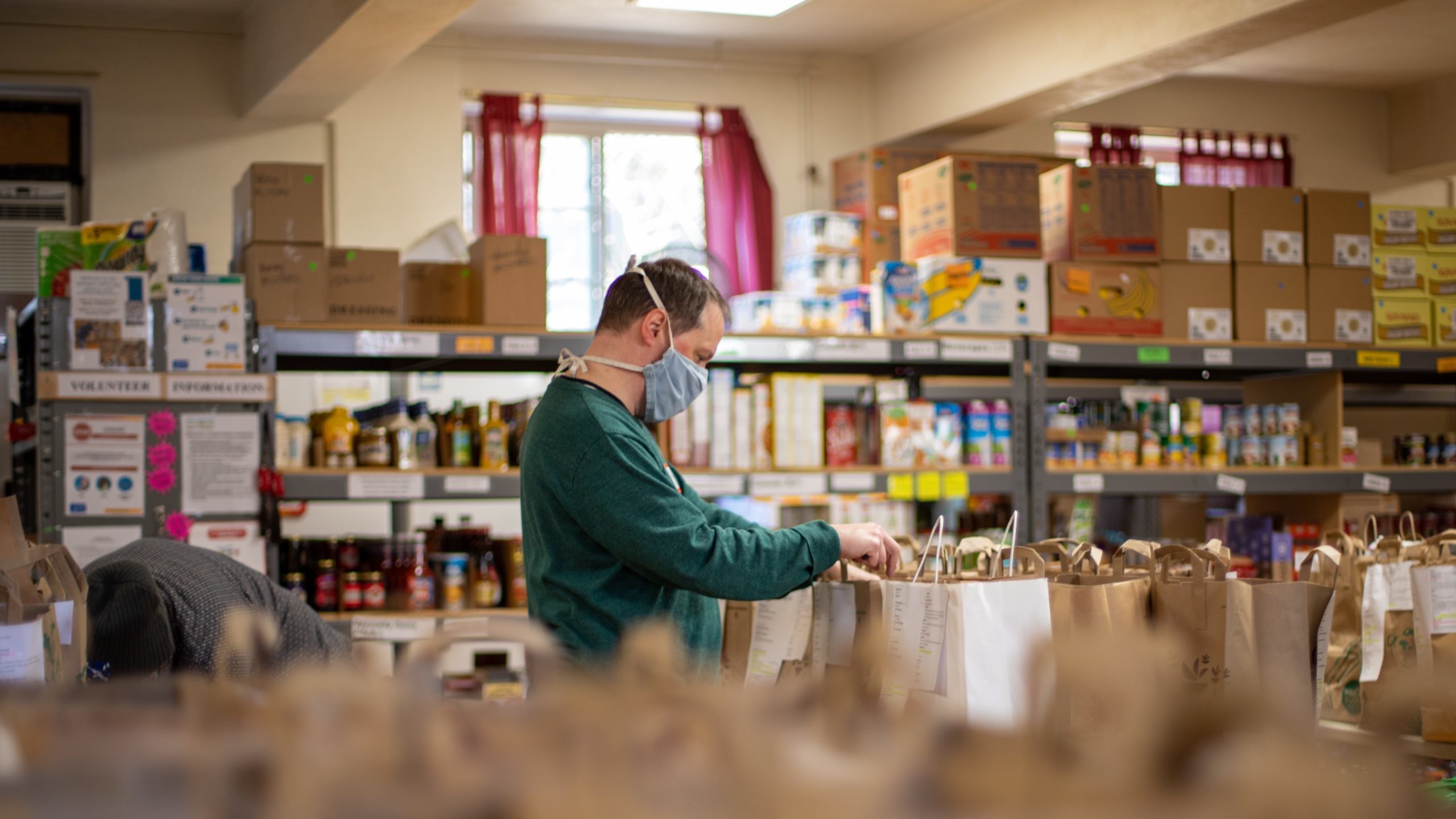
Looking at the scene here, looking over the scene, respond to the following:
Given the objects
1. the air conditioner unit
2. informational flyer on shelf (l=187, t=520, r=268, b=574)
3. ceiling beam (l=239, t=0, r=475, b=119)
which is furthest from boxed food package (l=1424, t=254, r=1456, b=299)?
the air conditioner unit

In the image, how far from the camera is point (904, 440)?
4.88m

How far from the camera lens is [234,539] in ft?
13.4

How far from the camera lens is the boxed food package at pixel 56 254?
4184mm

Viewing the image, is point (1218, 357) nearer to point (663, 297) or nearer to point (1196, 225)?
point (1196, 225)

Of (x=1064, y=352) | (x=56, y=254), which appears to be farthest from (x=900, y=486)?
(x=56, y=254)

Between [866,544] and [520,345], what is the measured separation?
7.15ft

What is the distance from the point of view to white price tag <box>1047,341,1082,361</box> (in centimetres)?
491

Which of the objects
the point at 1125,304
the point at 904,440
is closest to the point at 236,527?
the point at 904,440

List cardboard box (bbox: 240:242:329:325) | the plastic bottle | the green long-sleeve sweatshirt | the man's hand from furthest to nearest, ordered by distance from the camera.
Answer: the plastic bottle → cardboard box (bbox: 240:242:329:325) → the man's hand → the green long-sleeve sweatshirt

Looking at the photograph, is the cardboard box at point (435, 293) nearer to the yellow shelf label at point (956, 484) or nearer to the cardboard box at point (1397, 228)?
the yellow shelf label at point (956, 484)

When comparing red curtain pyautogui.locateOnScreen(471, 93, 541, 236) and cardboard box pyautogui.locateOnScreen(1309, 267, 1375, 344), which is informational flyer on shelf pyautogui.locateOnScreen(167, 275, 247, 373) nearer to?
red curtain pyautogui.locateOnScreen(471, 93, 541, 236)

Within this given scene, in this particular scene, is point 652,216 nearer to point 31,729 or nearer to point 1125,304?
point 1125,304

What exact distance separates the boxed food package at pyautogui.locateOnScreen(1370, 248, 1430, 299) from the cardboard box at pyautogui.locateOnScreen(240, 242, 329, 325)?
431 centimetres

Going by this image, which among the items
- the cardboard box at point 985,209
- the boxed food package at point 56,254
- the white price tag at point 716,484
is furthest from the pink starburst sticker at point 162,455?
the cardboard box at point 985,209
